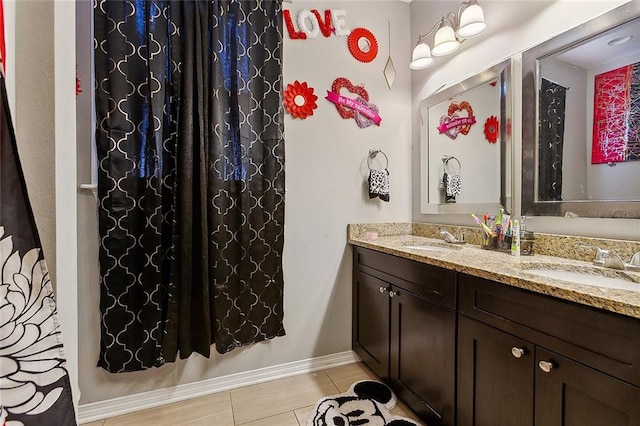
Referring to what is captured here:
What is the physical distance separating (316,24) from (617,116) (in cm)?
170

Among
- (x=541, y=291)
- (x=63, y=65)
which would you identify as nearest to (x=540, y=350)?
(x=541, y=291)

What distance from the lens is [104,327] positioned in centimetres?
156

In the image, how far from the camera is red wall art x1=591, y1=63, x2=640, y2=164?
1.18 metres

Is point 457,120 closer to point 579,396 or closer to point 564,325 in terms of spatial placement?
point 564,325

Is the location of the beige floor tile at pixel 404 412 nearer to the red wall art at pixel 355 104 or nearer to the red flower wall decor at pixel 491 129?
the red flower wall decor at pixel 491 129

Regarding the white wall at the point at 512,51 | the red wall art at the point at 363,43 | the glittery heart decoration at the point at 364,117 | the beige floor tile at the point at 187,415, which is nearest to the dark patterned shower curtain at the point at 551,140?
the white wall at the point at 512,51

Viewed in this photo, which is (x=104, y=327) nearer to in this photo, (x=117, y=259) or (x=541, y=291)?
(x=117, y=259)

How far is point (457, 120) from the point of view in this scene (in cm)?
199

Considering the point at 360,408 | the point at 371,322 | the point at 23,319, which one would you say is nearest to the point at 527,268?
the point at 371,322

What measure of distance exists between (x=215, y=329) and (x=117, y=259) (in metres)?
0.64

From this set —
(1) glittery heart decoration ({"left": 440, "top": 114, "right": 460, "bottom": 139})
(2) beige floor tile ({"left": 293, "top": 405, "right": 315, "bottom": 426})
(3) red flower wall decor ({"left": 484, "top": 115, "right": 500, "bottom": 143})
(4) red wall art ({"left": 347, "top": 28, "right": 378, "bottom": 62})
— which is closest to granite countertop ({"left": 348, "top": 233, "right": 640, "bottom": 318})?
(3) red flower wall decor ({"left": 484, "top": 115, "right": 500, "bottom": 143})

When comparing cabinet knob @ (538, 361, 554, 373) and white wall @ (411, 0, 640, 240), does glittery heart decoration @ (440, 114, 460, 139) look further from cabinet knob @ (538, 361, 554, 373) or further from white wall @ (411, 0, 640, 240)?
cabinet knob @ (538, 361, 554, 373)

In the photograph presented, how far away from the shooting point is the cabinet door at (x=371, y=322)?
5.88 feet

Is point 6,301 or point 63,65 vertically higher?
point 63,65
